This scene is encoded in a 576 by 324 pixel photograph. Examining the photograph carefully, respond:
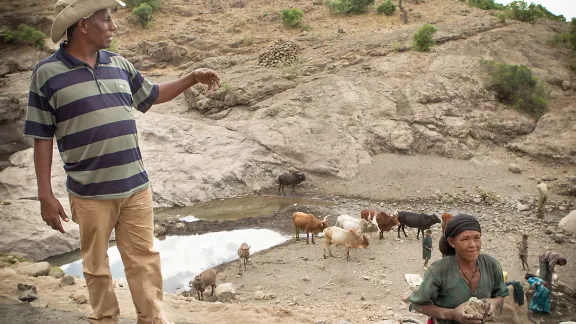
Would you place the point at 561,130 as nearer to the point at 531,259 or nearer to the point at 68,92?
the point at 531,259

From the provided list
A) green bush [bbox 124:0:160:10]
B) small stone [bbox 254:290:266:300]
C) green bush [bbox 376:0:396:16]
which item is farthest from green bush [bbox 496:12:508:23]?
small stone [bbox 254:290:266:300]

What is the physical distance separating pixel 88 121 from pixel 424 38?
21.0 m

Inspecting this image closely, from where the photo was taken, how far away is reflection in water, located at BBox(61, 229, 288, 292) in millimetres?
9934

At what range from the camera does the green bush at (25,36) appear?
26.0 meters

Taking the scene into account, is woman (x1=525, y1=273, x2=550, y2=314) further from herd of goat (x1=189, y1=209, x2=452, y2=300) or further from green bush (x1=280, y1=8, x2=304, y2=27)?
green bush (x1=280, y1=8, x2=304, y2=27)

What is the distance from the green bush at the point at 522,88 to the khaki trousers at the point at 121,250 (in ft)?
64.5

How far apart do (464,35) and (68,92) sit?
23.0 meters

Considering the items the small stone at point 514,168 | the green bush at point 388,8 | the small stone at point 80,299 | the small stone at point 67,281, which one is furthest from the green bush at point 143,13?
the small stone at point 80,299

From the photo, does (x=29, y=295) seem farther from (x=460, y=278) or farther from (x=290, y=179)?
(x=290, y=179)

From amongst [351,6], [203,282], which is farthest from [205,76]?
[351,6]

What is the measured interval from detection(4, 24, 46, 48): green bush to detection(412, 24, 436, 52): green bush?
20713mm

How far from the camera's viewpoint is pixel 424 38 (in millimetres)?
21688

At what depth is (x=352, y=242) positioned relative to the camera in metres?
10.4

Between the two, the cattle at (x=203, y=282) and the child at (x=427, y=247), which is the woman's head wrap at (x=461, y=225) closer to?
the cattle at (x=203, y=282)
